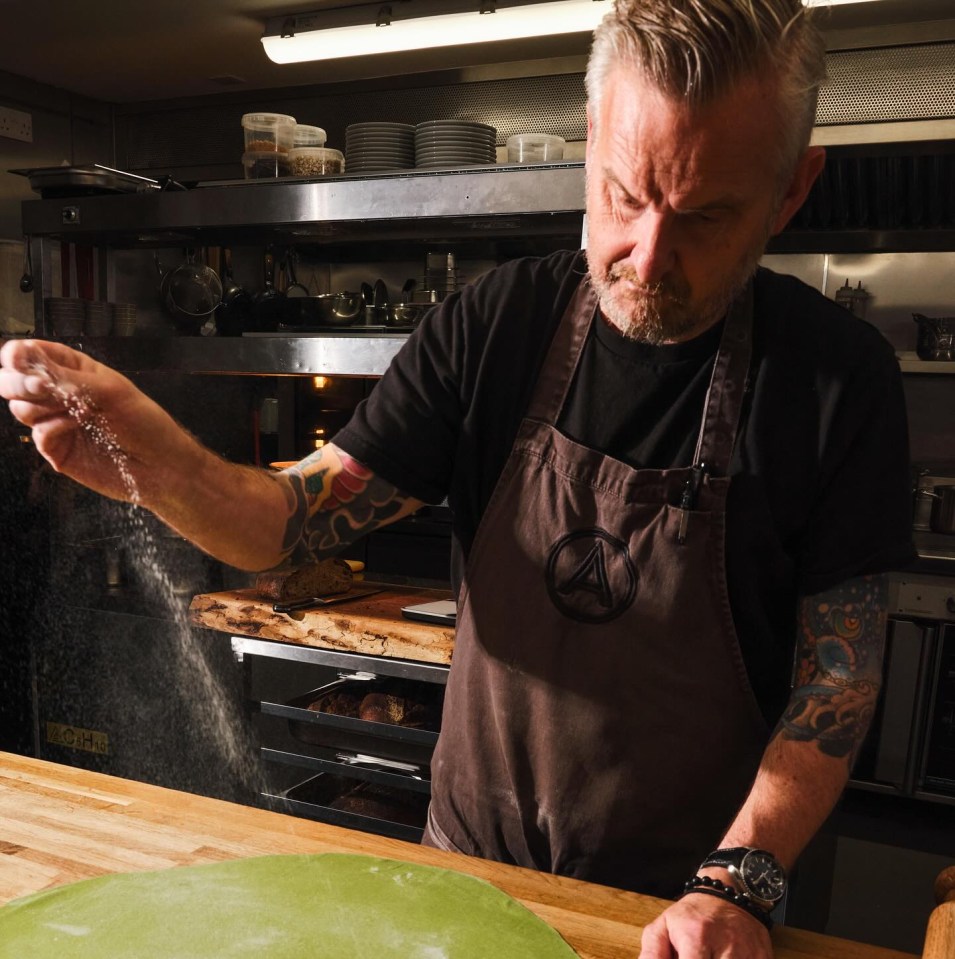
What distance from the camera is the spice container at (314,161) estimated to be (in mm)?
3127

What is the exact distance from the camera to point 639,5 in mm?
1101

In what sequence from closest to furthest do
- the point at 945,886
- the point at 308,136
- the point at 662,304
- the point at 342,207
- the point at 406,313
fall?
the point at 945,886 < the point at 662,304 < the point at 342,207 < the point at 406,313 < the point at 308,136

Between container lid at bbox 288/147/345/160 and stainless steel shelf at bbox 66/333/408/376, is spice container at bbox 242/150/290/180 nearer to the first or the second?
container lid at bbox 288/147/345/160

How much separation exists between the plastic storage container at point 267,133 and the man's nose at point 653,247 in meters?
2.37

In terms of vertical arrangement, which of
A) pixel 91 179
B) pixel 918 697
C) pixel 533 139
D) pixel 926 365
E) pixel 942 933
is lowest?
pixel 918 697

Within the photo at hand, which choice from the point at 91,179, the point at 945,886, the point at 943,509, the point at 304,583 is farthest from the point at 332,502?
the point at 943,509

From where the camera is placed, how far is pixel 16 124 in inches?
173

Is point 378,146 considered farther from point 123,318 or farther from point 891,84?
point 891,84

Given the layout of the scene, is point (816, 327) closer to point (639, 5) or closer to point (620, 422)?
point (620, 422)

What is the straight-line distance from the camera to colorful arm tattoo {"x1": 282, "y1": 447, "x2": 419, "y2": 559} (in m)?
1.27

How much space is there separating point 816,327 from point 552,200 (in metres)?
1.45

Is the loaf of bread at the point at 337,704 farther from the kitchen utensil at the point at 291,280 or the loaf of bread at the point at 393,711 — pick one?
the kitchen utensil at the point at 291,280

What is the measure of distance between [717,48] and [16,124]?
14.0ft

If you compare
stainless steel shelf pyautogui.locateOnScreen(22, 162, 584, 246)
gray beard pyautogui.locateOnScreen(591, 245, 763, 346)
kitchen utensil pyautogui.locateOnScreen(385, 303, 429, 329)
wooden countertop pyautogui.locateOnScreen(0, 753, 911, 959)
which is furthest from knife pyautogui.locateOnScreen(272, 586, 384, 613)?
gray beard pyautogui.locateOnScreen(591, 245, 763, 346)
